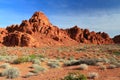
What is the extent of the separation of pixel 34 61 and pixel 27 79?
9148mm

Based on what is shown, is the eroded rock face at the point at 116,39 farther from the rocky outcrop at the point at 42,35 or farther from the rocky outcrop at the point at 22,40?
the rocky outcrop at the point at 22,40

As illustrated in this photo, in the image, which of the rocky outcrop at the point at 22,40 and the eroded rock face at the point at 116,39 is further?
the eroded rock face at the point at 116,39

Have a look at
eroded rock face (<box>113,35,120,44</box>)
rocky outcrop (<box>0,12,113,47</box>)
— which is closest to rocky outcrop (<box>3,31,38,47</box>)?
rocky outcrop (<box>0,12,113,47</box>)

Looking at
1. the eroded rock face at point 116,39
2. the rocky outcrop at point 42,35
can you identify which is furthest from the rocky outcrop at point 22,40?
the eroded rock face at point 116,39

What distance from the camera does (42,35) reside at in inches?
3713

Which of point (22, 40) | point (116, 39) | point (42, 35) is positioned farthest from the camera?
point (116, 39)

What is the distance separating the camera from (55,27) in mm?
102562

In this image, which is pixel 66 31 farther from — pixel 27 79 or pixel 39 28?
pixel 27 79

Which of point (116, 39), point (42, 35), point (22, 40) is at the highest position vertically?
point (42, 35)

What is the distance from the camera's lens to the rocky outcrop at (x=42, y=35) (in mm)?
80625

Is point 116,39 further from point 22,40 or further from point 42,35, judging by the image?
point 22,40

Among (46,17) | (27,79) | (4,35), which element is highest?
(46,17)

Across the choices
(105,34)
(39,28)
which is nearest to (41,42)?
(39,28)

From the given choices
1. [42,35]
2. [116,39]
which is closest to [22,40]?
[42,35]
